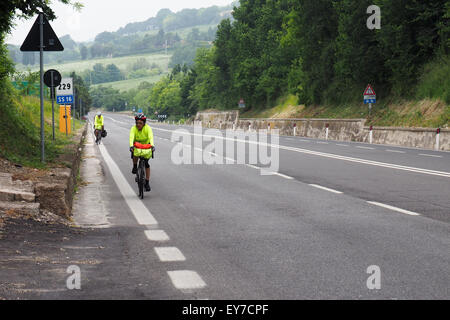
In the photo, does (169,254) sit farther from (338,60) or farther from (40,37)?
(338,60)

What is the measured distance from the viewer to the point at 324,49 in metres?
50.4

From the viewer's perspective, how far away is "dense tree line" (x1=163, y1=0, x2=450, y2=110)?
36.4m

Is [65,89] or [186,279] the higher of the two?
[65,89]

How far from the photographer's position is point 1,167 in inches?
461

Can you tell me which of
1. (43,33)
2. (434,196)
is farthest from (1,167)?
(434,196)

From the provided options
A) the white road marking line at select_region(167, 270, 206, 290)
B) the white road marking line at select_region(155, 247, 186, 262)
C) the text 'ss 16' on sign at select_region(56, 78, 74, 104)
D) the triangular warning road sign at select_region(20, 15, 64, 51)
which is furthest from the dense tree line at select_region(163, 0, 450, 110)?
the white road marking line at select_region(167, 270, 206, 290)

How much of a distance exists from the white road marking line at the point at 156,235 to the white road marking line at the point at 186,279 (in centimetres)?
169

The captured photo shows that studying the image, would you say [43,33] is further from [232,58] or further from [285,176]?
[232,58]

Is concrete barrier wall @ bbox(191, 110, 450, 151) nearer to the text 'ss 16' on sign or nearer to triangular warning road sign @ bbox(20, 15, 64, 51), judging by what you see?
A: the text 'ss 16' on sign

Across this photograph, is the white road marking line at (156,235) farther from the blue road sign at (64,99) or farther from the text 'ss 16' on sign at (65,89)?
the blue road sign at (64,99)

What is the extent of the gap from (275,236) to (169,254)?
1549mm

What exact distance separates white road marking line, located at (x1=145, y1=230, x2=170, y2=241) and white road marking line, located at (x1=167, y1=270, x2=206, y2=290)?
169 cm

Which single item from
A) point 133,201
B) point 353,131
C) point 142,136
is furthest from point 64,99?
point 133,201

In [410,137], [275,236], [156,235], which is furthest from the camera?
A: [410,137]
